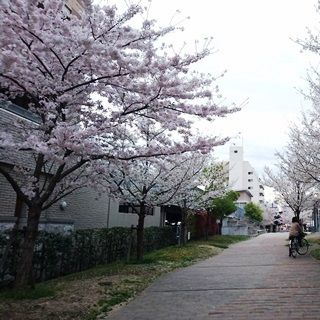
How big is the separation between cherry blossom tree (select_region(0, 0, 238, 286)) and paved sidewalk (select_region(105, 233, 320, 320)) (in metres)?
2.86

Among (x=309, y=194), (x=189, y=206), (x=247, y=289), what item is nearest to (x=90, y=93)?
(x=247, y=289)

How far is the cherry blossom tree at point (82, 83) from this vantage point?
7496mm

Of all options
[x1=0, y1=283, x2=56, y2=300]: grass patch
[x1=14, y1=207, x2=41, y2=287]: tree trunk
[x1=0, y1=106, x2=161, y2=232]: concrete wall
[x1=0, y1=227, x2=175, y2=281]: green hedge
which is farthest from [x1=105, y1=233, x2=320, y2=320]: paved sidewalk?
[x1=0, y1=106, x2=161, y2=232]: concrete wall

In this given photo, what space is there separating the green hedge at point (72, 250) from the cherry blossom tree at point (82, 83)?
2.11 m

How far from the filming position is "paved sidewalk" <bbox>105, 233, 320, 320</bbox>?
7.87 metres

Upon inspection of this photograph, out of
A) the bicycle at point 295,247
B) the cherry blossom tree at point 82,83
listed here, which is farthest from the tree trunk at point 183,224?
the cherry blossom tree at point 82,83

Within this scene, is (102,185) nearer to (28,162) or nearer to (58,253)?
(58,253)

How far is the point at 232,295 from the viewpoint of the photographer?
9.50 metres

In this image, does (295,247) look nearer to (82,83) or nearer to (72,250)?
(72,250)

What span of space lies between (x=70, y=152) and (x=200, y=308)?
12.5ft

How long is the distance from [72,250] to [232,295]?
619 cm

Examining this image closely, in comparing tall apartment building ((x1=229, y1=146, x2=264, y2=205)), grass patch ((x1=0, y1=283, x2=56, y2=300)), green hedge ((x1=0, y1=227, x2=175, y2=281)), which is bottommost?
grass patch ((x1=0, y1=283, x2=56, y2=300))

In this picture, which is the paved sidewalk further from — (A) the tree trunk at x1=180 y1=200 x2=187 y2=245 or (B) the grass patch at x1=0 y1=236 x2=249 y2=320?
(A) the tree trunk at x1=180 y1=200 x2=187 y2=245

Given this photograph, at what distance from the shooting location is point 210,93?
8.98m
